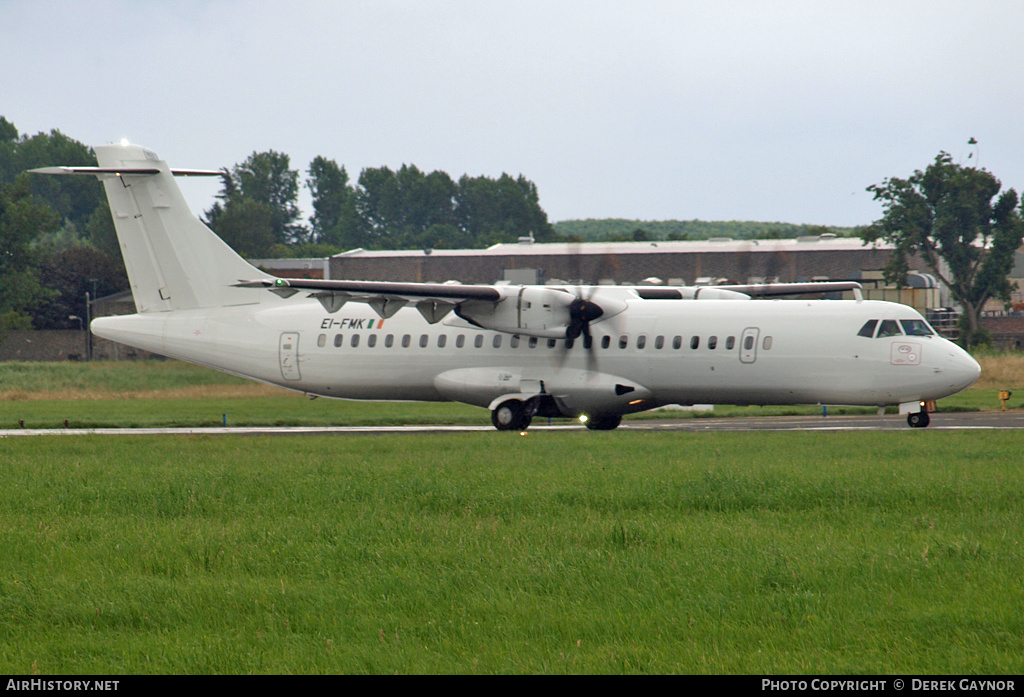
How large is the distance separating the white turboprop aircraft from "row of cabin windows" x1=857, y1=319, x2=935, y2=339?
0.12ft

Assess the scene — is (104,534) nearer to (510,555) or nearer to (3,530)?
(3,530)

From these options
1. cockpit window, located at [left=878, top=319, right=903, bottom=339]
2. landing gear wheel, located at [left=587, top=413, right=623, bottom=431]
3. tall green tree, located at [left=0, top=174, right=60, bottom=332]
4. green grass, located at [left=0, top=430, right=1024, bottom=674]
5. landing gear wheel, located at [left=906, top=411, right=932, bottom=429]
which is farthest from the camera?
tall green tree, located at [left=0, top=174, right=60, bottom=332]

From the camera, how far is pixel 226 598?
8609 mm

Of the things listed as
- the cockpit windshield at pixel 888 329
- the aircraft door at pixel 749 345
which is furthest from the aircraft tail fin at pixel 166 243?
the cockpit windshield at pixel 888 329

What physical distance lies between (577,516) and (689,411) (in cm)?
2675

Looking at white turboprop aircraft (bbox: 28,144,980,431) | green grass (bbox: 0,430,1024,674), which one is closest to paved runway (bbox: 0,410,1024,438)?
white turboprop aircraft (bbox: 28,144,980,431)

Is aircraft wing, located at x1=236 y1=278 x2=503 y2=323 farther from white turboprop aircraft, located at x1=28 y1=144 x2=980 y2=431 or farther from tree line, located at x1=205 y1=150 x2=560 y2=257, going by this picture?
tree line, located at x1=205 y1=150 x2=560 y2=257

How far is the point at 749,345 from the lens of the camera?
27.0 m

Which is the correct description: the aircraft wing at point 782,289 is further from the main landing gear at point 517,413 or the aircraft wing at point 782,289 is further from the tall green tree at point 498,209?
the tall green tree at point 498,209

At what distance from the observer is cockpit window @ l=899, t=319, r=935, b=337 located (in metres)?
26.3

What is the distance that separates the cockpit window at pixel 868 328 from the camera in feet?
86.5
